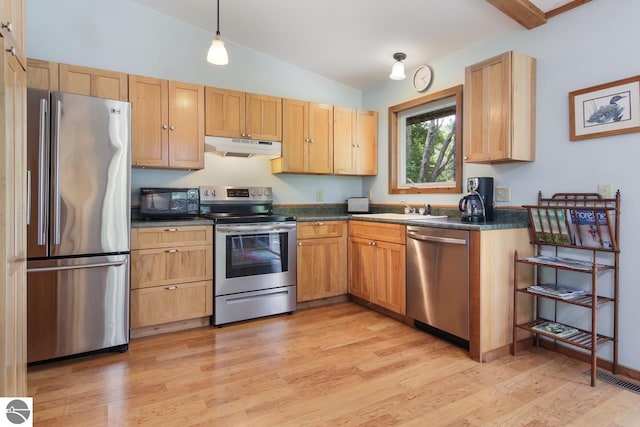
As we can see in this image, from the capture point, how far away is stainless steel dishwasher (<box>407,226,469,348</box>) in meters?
2.50

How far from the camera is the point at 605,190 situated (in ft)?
Result: 7.46

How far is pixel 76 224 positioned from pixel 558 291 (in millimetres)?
3200

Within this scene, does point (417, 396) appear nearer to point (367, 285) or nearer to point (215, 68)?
point (367, 285)

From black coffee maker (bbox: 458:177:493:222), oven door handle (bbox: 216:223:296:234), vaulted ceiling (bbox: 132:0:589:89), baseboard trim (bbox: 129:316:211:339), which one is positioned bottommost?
baseboard trim (bbox: 129:316:211:339)

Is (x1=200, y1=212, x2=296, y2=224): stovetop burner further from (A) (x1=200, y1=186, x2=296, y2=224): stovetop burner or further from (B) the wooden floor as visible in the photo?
(B) the wooden floor

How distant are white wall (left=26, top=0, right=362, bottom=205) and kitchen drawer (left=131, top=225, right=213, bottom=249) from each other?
62cm

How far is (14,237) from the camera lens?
147 cm

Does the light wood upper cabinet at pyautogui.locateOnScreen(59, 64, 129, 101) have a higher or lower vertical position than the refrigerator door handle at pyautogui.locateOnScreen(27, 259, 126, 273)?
higher

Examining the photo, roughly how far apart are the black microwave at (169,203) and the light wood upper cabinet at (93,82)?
0.82 metres

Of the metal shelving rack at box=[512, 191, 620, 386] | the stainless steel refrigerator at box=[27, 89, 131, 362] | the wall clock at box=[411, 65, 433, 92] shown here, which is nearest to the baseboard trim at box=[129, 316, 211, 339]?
the stainless steel refrigerator at box=[27, 89, 131, 362]

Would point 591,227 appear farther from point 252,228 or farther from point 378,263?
point 252,228

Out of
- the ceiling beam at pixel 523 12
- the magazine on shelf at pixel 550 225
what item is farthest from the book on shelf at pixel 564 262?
the ceiling beam at pixel 523 12

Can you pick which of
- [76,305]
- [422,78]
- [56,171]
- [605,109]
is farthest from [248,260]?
[605,109]

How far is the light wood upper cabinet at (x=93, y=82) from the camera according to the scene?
8.93 feet
